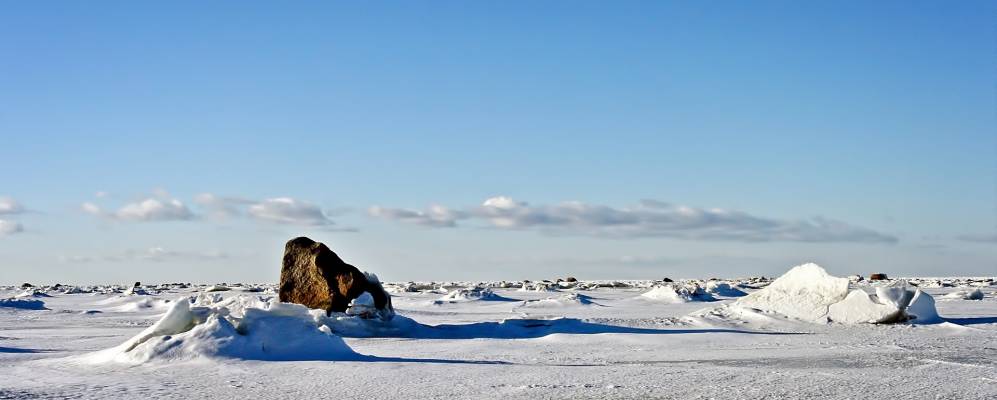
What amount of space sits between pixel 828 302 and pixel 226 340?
370 inches

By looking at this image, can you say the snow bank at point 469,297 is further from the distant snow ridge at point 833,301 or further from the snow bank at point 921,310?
the snow bank at point 921,310

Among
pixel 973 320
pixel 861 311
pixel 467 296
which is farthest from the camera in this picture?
pixel 467 296

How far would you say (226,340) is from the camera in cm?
776

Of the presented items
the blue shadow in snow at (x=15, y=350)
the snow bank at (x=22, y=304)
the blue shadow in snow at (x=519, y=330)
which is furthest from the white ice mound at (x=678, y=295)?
the blue shadow in snow at (x=15, y=350)

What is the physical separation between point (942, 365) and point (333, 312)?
8.28 meters

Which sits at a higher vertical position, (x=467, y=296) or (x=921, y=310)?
(x=467, y=296)

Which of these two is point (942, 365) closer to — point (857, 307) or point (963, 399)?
point (963, 399)

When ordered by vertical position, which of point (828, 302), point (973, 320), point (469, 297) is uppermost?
point (469, 297)

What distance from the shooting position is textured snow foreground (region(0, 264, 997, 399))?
643cm

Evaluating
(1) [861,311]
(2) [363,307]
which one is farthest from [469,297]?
(1) [861,311]

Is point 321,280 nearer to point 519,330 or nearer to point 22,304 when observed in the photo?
point 519,330

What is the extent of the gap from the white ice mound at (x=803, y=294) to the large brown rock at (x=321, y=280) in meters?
5.72

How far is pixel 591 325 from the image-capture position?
12336 mm

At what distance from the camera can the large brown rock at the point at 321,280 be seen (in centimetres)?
1362
